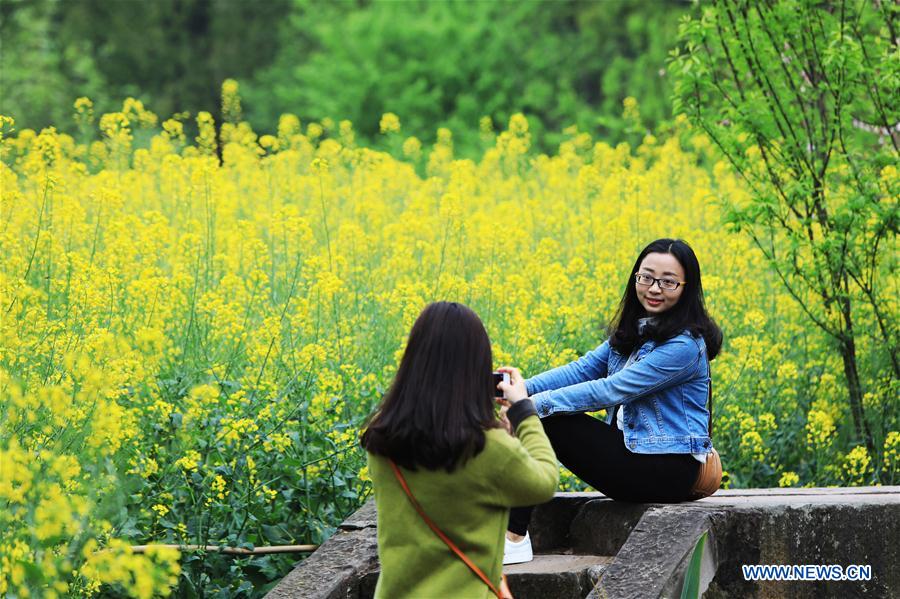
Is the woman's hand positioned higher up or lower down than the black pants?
higher up

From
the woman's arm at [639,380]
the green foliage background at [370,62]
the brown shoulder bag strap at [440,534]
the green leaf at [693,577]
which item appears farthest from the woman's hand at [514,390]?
the green foliage background at [370,62]

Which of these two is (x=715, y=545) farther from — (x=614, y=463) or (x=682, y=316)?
(x=682, y=316)

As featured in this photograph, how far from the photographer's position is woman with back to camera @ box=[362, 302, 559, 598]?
3100mm

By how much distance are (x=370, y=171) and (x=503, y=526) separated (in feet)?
25.7

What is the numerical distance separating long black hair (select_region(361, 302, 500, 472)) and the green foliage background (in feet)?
57.6

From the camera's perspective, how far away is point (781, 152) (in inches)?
261

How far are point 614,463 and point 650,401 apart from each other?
0.26 m

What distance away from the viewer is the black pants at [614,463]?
14.7ft

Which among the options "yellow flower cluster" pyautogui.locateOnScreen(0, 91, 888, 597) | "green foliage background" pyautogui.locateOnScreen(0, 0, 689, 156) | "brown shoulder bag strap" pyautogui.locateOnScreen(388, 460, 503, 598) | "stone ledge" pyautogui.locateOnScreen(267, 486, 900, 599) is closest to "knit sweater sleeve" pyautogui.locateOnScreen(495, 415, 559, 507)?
"brown shoulder bag strap" pyautogui.locateOnScreen(388, 460, 503, 598)

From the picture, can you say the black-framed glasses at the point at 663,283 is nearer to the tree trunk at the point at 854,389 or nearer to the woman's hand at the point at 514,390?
the woman's hand at the point at 514,390

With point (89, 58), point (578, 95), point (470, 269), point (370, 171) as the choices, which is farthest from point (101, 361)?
point (89, 58)

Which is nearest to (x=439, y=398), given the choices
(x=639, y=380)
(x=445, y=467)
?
(x=445, y=467)

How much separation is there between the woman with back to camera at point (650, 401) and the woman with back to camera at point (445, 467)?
1231 millimetres

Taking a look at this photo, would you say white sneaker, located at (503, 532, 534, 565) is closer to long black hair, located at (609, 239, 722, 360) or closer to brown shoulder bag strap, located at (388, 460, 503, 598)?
long black hair, located at (609, 239, 722, 360)
